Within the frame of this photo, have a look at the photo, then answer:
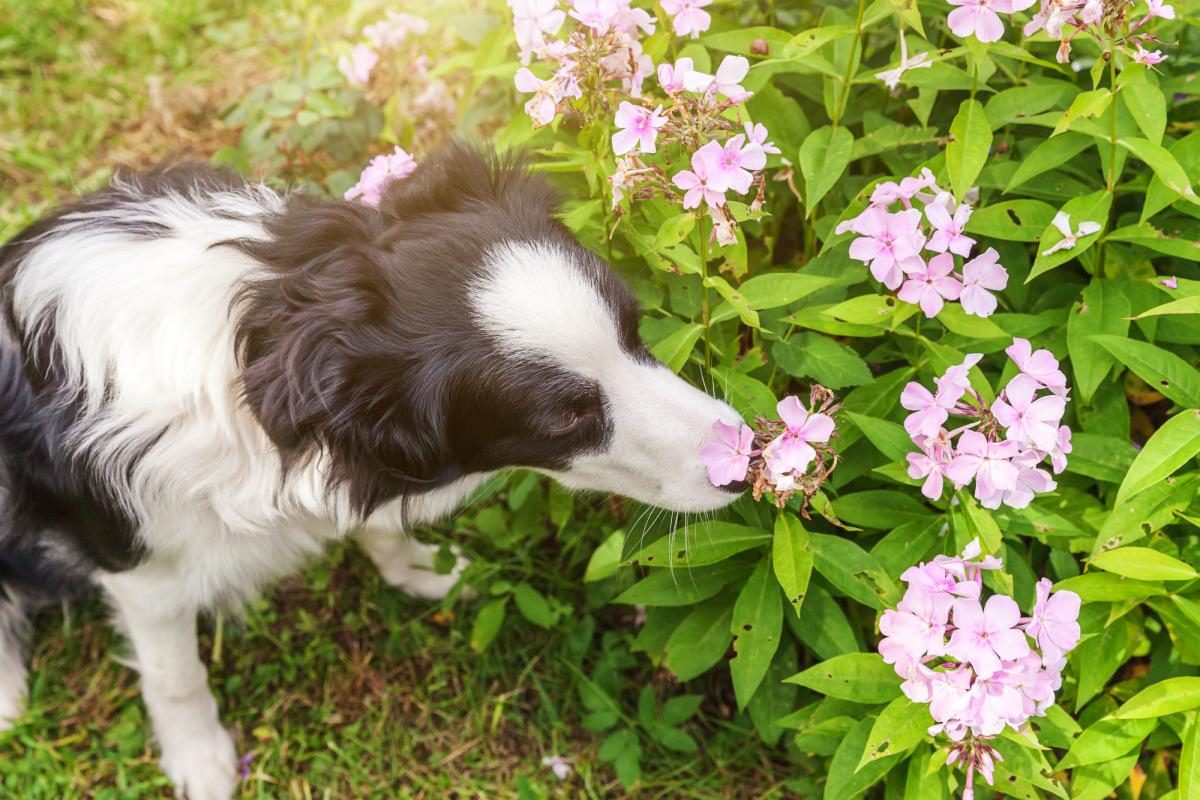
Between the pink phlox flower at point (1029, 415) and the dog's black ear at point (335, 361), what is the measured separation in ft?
3.11

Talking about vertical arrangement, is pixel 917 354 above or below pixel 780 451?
below

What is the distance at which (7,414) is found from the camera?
211cm

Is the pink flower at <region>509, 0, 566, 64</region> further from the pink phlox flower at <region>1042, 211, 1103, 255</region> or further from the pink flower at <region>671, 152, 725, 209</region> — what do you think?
the pink phlox flower at <region>1042, 211, 1103, 255</region>

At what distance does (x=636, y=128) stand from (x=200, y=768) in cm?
201

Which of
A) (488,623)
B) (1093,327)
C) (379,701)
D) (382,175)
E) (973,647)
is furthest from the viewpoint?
(379,701)

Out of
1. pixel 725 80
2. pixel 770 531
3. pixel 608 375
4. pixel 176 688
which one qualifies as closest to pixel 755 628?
pixel 770 531

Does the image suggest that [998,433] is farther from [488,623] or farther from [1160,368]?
[488,623]

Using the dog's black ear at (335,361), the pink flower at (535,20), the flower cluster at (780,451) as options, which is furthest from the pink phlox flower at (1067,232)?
the dog's black ear at (335,361)

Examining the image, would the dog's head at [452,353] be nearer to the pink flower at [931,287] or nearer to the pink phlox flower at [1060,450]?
the pink flower at [931,287]

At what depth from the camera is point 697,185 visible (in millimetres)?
1691

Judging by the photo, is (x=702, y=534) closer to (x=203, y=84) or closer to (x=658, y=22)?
(x=658, y=22)

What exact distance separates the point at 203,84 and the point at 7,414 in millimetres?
2453

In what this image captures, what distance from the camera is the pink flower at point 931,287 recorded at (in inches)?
69.8

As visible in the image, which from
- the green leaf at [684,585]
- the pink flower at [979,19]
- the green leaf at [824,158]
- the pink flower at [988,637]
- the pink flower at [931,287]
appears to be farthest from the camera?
the green leaf at [684,585]
